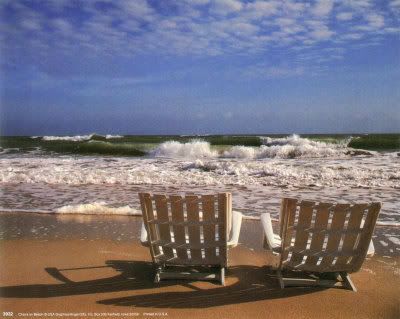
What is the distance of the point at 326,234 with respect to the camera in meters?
3.54

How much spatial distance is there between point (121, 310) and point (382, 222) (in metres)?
4.97

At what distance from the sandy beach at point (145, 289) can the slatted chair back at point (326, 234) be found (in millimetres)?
256

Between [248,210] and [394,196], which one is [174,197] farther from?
[394,196]

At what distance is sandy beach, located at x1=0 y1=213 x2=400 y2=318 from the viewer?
3.26 metres

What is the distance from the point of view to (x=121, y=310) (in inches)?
128

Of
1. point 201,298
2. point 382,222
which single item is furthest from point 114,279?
point 382,222

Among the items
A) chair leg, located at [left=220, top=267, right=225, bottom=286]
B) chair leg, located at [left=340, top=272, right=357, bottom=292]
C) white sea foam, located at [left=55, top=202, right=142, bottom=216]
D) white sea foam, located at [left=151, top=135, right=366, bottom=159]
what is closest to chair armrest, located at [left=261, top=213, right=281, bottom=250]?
chair leg, located at [left=220, top=267, right=225, bottom=286]

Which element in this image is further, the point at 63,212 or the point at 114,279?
the point at 63,212

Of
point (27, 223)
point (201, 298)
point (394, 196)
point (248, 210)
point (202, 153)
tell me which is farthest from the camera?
point (202, 153)

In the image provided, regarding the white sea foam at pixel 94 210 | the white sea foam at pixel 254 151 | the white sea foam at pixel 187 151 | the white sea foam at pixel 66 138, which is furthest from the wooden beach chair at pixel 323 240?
the white sea foam at pixel 66 138

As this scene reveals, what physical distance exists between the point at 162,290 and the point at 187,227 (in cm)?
62

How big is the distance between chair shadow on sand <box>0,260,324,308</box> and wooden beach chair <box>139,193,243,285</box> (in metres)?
0.16

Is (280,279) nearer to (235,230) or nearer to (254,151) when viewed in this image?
(235,230)

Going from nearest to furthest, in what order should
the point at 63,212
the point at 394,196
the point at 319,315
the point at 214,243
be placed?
1. the point at 319,315
2. the point at 214,243
3. the point at 63,212
4. the point at 394,196
